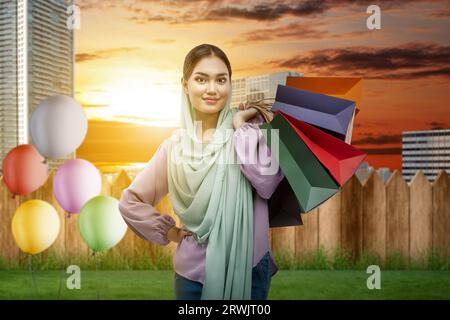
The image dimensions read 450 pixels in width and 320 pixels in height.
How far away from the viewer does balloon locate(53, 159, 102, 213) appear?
8.37 feet

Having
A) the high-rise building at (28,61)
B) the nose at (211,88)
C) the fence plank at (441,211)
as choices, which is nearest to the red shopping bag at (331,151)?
the nose at (211,88)

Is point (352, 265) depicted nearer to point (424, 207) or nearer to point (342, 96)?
point (424, 207)

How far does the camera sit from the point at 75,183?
8.38ft

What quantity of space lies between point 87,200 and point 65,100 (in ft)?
1.48

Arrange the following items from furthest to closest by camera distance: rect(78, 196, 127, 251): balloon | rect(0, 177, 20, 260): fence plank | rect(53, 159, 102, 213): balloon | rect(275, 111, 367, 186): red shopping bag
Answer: rect(0, 177, 20, 260): fence plank
rect(53, 159, 102, 213): balloon
rect(78, 196, 127, 251): balloon
rect(275, 111, 367, 186): red shopping bag

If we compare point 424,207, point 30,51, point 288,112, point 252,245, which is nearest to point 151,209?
point 252,245

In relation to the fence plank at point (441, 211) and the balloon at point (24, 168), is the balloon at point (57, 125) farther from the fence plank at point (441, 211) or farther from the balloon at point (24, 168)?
the fence plank at point (441, 211)

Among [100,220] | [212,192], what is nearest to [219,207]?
[212,192]

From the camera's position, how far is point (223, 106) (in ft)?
6.72

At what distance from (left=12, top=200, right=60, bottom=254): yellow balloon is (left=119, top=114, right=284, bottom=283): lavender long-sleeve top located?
0.66 meters

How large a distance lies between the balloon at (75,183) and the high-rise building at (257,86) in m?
0.75

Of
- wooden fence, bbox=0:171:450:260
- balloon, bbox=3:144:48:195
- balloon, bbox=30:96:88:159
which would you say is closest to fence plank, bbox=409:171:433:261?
wooden fence, bbox=0:171:450:260

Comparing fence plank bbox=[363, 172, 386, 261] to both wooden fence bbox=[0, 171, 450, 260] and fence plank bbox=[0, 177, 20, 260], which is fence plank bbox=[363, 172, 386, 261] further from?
fence plank bbox=[0, 177, 20, 260]

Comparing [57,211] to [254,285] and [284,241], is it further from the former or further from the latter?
[254,285]
